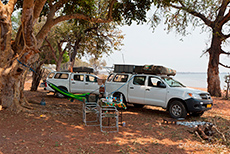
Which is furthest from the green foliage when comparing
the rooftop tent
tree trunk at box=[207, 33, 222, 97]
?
tree trunk at box=[207, 33, 222, 97]

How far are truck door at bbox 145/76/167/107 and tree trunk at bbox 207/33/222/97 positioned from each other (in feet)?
32.7

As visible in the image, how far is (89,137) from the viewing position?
5848mm

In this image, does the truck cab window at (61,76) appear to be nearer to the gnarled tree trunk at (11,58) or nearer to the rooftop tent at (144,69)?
the rooftop tent at (144,69)

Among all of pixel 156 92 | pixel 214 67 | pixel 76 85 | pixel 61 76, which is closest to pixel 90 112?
pixel 156 92

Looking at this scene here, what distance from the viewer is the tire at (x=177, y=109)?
8.08m

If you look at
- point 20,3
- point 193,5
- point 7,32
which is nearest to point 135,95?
point 7,32

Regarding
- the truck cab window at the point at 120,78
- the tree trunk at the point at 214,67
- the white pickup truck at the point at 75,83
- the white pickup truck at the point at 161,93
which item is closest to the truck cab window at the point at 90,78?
the white pickup truck at the point at 75,83

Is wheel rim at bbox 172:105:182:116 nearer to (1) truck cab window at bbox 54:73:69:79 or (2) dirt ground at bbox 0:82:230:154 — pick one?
(2) dirt ground at bbox 0:82:230:154

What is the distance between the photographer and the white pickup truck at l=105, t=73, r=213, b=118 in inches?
318

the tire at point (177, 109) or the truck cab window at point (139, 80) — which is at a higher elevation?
the truck cab window at point (139, 80)

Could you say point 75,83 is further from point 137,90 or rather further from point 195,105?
point 195,105

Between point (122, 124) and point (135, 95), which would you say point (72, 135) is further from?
point (135, 95)

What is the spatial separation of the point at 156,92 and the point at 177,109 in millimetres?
1134

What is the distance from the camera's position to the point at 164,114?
30.7 ft
